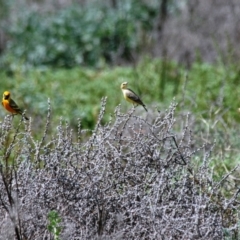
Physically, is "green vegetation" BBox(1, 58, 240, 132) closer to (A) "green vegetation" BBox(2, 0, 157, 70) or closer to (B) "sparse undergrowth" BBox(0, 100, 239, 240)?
(A) "green vegetation" BBox(2, 0, 157, 70)

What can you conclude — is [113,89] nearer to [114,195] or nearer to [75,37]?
[75,37]

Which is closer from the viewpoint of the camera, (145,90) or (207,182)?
(207,182)

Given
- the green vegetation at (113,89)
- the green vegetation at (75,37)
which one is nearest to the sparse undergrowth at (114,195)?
the green vegetation at (113,89)

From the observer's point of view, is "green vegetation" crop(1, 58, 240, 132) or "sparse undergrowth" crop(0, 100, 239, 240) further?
"green vegetation" crop(1, 58, 240, 132)

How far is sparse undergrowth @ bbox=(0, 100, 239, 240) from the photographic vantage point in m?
4.43

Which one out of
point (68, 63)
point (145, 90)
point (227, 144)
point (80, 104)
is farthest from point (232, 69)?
point (68, 63)

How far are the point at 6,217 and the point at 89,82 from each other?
6.62 m

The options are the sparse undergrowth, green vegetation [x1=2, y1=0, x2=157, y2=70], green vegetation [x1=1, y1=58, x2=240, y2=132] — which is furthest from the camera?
green vegetation [x1=2, y1=0, x2=157, y2=70]

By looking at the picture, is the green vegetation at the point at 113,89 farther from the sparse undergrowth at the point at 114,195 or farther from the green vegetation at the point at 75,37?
the sparse undergrowth at the point at 114,195

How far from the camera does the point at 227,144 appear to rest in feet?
22.2

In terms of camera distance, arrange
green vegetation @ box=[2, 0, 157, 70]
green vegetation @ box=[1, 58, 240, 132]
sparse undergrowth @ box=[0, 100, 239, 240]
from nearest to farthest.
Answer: sparse undergrowth @ box=[0, 100, 239, 240]
green vegetation @ box=[1, 58, 240, 132]
green vegetation @ box=[2, 0, 157, 70]

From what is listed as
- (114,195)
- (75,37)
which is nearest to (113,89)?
(75,37)

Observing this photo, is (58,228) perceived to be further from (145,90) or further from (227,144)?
(145,90)

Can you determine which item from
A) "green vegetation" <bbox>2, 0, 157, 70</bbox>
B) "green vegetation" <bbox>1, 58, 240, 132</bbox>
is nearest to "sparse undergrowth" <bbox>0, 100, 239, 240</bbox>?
"green vegetation" <bbox>1, 58, 240, 132</bbox>
